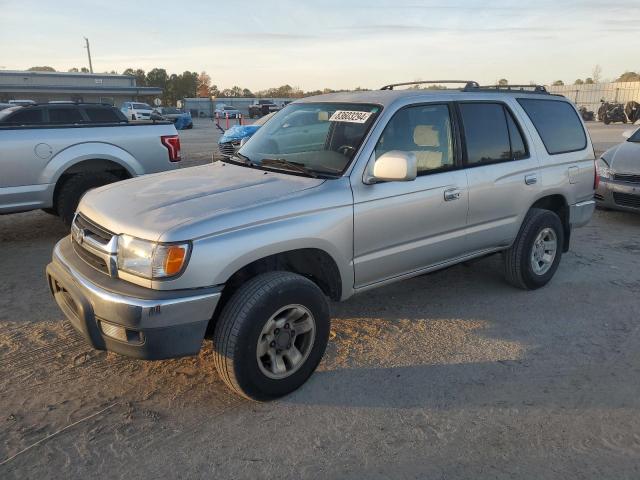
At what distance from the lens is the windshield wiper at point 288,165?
11.4ft

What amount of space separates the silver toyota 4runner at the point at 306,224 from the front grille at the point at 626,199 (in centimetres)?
314

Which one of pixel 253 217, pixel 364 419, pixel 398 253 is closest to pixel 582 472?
pixel 364 419

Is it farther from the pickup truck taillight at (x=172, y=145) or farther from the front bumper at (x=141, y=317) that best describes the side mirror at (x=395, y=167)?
the pickup truck taillight at (x=172, y=145)

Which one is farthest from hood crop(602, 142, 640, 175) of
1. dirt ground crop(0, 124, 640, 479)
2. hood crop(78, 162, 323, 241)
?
hood crop(78, 162, 323, 241)

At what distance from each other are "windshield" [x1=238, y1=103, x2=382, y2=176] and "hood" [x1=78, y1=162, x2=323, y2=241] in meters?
0.23

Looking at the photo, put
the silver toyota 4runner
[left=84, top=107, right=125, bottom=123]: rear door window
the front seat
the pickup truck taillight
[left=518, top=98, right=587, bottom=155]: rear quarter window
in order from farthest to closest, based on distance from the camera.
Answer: [left=84, top=107, right=125, bottom=123]: rear door window
the pickup truck taillight
[left=518, top=98, right=587, bottom=155]: rear quarter window
the front seat
the silver toyota 4runner

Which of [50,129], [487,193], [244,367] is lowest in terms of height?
[244,367]

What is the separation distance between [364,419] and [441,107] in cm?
246

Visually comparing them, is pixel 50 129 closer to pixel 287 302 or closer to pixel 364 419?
A: pixel 287 302

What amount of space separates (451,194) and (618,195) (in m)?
5.02

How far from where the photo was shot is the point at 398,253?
3.68m

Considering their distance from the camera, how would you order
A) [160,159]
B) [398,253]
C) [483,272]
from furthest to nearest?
[160,159], [483,272], [398,253]

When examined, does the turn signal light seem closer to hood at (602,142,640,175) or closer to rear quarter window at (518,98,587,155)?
rear quarter window at (518,98,587,155)

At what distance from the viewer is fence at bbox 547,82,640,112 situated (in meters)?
42.1
